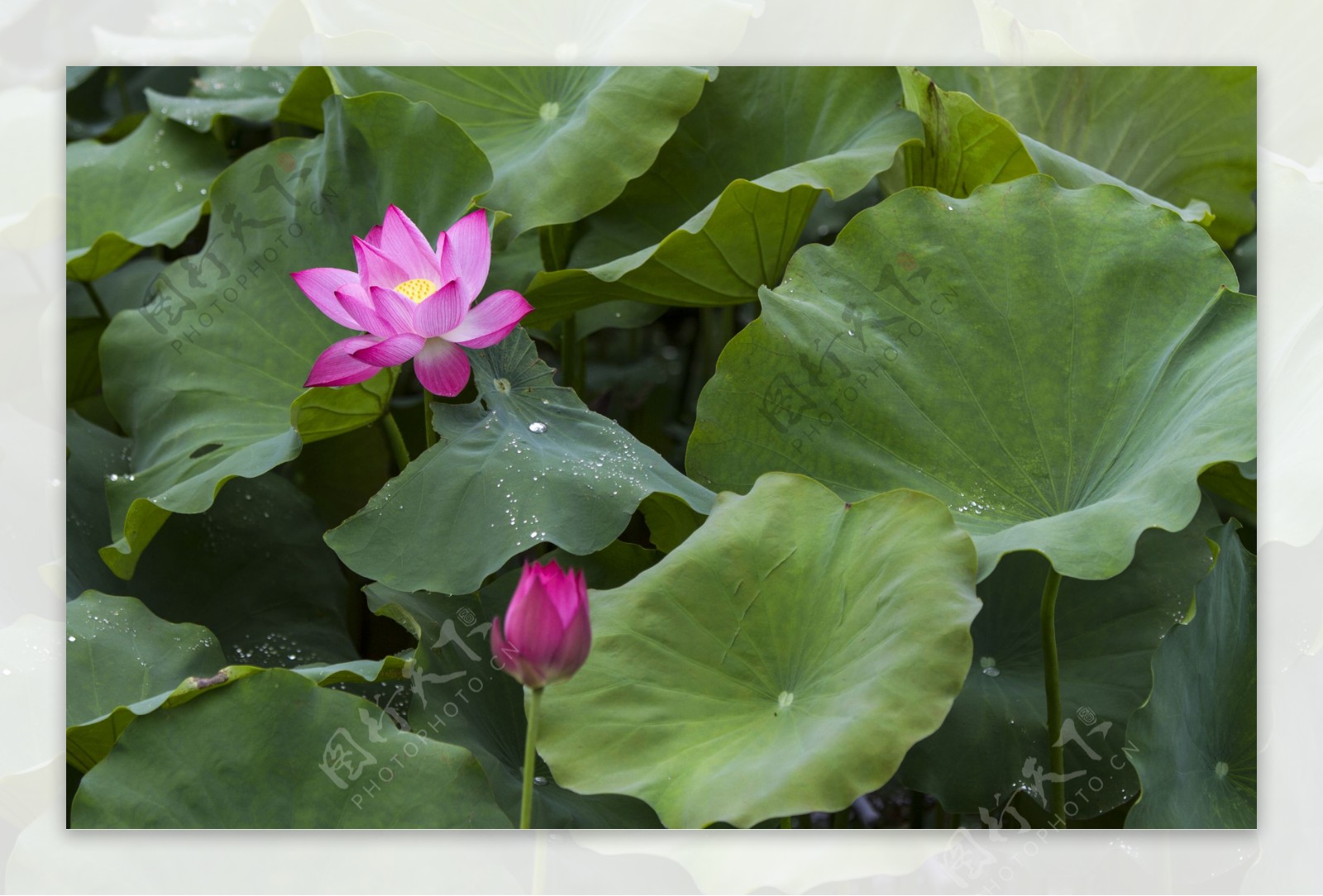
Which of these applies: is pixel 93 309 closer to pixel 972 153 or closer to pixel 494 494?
pixel 494 494

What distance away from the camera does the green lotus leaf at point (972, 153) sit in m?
0.93

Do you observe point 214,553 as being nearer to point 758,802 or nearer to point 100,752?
point 100,752

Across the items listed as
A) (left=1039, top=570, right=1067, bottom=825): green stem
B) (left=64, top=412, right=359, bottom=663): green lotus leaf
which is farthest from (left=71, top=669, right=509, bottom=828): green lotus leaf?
(left=1039, top=570, right=1067, bottom=825): green stem

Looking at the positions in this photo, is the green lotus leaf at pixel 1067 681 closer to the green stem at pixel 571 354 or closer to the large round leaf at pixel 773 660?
the large round leaf at pixel 773 660

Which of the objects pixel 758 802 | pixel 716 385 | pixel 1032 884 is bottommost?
pixel 1032 884

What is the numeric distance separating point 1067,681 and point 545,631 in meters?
0.46

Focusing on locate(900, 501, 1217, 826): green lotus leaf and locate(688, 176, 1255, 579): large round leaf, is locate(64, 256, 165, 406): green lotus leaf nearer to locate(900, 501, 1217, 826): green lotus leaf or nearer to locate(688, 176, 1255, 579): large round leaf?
locate(688, 176, 1255, 579): large round leaf

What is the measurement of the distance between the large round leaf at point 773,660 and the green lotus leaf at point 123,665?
0.18 meters

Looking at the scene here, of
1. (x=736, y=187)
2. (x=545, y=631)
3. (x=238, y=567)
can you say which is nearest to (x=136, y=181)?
(x=238, y=567)

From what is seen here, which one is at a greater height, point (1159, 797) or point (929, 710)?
point (929, 710)

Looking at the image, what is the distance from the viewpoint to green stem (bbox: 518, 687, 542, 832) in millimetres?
630

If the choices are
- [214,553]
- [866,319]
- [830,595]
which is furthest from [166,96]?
[830,595]

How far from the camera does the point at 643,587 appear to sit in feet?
2.48

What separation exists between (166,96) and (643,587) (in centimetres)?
79
